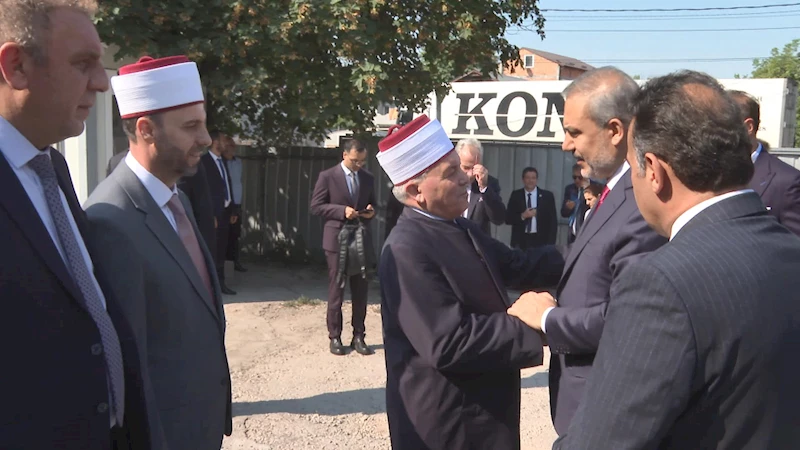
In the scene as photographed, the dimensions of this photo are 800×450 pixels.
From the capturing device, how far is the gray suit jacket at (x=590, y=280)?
2137 mm

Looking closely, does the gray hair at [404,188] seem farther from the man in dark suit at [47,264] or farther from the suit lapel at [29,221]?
the suit lapel at [29,221]

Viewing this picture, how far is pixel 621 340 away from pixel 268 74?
7.60m

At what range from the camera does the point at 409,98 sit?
930cm

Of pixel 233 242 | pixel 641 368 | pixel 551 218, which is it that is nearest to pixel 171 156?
pixel 641 368

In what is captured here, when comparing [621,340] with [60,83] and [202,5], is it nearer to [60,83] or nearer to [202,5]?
[60,83]

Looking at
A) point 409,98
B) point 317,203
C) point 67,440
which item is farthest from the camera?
point 409,98

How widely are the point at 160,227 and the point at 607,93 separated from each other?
5.31 feet

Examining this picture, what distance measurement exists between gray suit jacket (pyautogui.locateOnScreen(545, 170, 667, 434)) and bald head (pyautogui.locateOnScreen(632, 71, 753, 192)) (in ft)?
2.09

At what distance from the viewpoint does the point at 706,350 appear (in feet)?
4.31

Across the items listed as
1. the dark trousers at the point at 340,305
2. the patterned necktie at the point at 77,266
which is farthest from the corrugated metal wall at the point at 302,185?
the patterned necktie at the point at 77,266

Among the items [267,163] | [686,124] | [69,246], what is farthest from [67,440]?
[267,163]

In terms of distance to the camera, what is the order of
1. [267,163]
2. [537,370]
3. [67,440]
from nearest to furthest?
[67,440]
[537,370]
[267,163]

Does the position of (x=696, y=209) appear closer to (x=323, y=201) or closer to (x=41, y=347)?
(x=41, y=347)

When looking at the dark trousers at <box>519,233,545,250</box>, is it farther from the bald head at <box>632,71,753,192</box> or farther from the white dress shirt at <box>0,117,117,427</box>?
the white dress shirt at <box>0,117,117,427</box>
